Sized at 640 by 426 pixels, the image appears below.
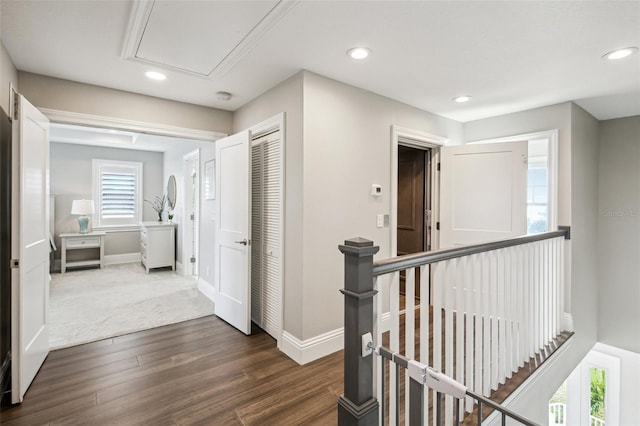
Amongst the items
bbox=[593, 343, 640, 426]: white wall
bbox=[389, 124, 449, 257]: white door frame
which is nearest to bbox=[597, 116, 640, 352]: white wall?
bbox=[593, 343, 640, 426]: white wall

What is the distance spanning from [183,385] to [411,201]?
3.49m

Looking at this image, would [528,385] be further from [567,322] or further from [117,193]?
[117,193]

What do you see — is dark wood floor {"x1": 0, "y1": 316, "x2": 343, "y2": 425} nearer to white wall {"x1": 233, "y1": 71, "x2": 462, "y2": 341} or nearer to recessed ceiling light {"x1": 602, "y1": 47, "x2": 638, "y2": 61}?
white wall {"x1": 233, "y1": 71, "x2": 462, "y2": 341}

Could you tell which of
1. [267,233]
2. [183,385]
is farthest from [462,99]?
[183,385]

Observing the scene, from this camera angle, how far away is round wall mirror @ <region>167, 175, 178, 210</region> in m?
6.36

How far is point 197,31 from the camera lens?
2.02 metres

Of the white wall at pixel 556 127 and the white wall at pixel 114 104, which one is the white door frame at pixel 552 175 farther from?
the white wall at pixel 114 104

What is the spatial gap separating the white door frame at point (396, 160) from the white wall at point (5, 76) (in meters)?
3.20

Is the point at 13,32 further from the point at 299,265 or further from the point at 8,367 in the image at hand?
the point at 299,265

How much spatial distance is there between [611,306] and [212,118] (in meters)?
5.60

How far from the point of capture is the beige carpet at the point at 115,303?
3.22 m

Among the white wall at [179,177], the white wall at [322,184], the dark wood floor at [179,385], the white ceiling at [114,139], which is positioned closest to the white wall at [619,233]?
the white wall at [322,184]

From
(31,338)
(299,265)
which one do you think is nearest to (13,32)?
(31,338)

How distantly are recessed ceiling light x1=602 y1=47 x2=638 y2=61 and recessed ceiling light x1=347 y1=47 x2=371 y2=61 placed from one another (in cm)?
180
